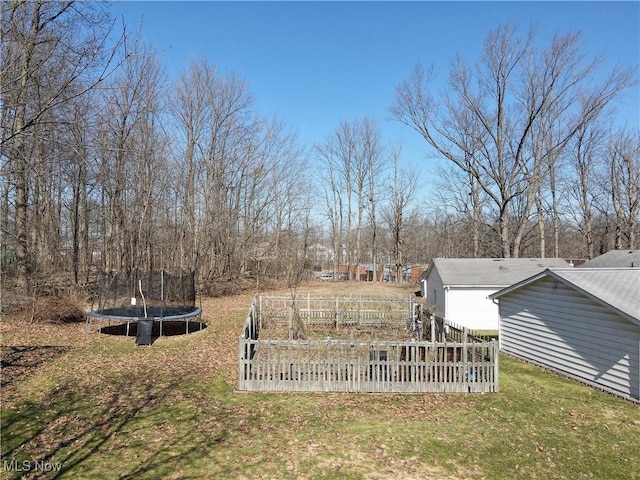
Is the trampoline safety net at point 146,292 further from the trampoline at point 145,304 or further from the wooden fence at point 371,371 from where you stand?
the wooden fence at point 371,371

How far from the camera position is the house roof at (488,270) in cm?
2027

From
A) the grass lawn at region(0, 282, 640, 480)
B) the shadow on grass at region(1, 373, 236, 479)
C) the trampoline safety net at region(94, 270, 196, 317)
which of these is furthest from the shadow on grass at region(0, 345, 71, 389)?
the trampoline safety net at region(94, 270, 196, 317)

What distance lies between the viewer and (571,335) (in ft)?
37.6

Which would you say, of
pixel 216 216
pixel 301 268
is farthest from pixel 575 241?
pixel 216 216

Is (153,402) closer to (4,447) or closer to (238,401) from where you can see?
(238,401)

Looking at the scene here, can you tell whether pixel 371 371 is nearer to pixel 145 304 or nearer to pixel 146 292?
pixel 145 304

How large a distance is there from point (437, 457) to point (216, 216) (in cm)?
2691

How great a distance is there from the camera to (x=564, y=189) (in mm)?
41531

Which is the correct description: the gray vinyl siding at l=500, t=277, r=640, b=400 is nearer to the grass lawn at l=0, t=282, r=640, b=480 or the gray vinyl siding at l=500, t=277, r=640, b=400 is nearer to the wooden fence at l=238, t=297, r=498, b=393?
the grass lawn at l=0, t=282, r=640, b=480

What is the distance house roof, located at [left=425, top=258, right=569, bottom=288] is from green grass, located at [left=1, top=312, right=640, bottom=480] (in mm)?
10218

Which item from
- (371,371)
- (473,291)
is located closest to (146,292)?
(371,371)

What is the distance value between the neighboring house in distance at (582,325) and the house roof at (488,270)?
19.1ft

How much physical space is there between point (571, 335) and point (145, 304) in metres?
14.4

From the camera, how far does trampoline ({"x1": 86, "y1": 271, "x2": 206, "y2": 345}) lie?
14289 millimetres
